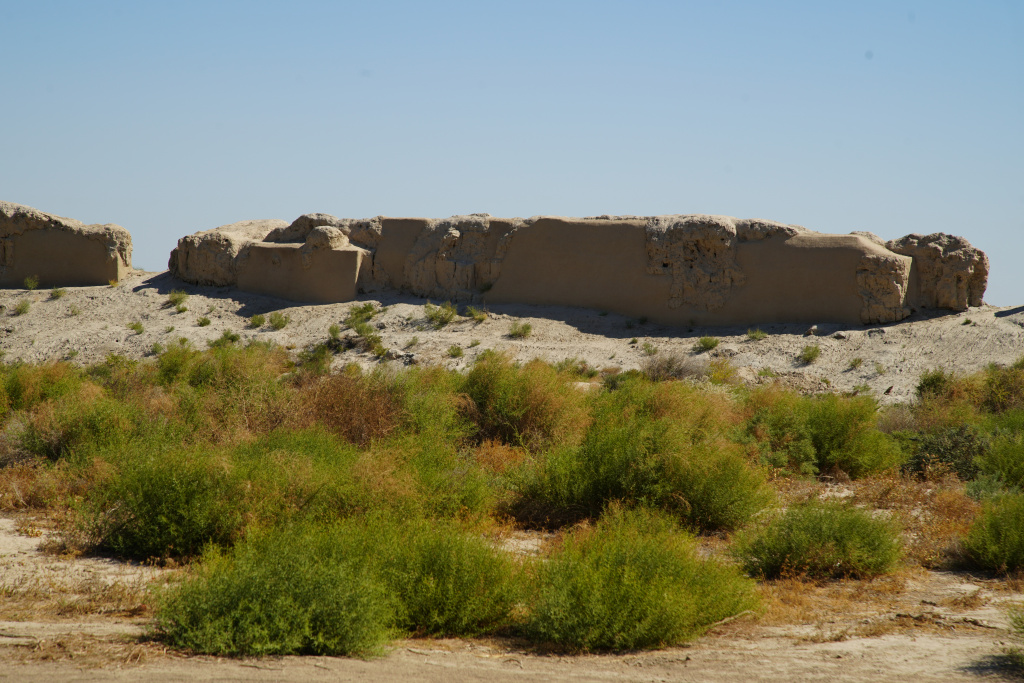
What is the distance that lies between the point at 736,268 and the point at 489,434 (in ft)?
41.8

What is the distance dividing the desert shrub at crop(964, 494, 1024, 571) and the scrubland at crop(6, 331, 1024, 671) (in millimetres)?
18

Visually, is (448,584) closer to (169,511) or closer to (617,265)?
(169,511)

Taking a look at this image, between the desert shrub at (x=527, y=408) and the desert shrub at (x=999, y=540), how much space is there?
5283mm

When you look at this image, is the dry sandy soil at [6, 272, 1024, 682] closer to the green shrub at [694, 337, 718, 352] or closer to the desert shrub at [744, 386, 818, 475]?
the desert shrub at [744, 386, 818, 475]

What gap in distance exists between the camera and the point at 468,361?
21.1 metres

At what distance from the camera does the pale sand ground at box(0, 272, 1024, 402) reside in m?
19.8

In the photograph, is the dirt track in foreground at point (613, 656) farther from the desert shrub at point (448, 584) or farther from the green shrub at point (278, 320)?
the green shrub at point (278, 320)

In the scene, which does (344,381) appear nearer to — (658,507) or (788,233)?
(658,507)

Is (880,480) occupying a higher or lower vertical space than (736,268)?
lower

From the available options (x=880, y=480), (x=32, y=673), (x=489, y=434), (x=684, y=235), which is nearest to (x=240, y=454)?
(x=32, y=673)

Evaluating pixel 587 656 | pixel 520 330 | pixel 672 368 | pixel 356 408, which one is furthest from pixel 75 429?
pixel 520 330

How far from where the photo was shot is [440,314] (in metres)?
24.1

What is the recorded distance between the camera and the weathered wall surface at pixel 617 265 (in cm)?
2191

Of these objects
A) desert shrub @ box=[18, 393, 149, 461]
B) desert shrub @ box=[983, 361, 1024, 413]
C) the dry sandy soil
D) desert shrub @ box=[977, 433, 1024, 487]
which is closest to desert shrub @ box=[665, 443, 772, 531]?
the dry sandy soil
